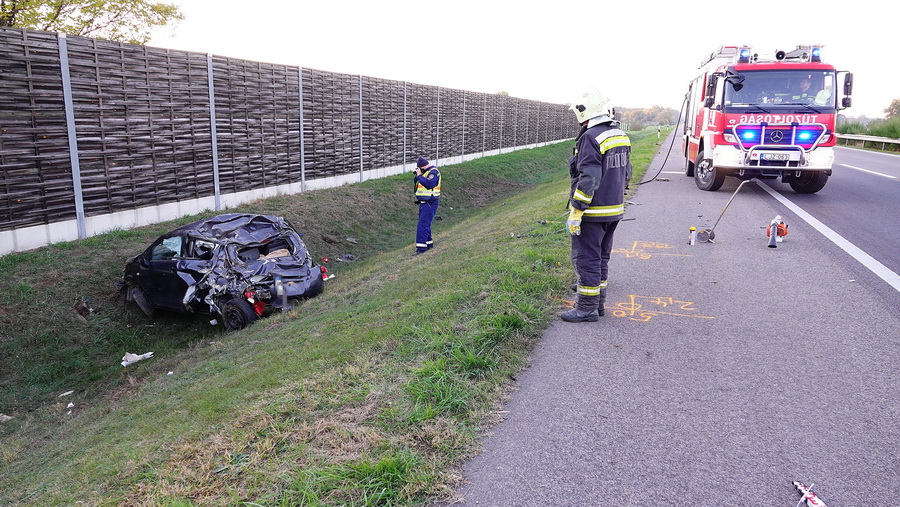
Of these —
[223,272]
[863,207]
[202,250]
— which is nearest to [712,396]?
[223,272]

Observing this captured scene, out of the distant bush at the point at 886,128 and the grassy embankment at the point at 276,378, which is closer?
the grassy embankment at the point at 276,378

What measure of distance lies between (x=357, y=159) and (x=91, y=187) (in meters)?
8.80

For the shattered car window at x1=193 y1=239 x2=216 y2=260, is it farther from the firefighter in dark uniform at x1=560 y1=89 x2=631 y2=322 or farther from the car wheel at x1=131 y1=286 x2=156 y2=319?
the firefighter in dark uniform at x1=560 y1=89 x2=631 y2=322

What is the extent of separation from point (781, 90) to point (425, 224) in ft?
25.5

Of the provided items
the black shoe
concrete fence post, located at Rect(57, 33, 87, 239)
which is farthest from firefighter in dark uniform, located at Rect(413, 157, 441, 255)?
the black shoe

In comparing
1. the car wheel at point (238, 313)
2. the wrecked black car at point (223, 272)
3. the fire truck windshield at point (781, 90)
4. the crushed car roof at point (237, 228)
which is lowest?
the car wheel at point (238, 313)

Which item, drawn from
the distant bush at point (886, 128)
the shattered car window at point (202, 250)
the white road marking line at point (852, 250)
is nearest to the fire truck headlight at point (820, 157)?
the white road marking line at point (852, 250)

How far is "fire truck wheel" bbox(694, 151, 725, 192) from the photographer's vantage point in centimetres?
1301

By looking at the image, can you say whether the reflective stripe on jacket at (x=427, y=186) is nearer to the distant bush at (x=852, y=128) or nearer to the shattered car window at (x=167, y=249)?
the shattered car window at (x=167, y=249)

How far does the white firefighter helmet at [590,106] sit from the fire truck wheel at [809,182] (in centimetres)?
950

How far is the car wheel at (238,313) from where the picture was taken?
812cm

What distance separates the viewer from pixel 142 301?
8.73 m

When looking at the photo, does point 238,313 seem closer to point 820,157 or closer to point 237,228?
point 237,228

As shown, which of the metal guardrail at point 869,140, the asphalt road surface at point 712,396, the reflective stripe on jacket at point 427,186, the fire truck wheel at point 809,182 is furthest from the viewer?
the metal guardrail at point 869,140
